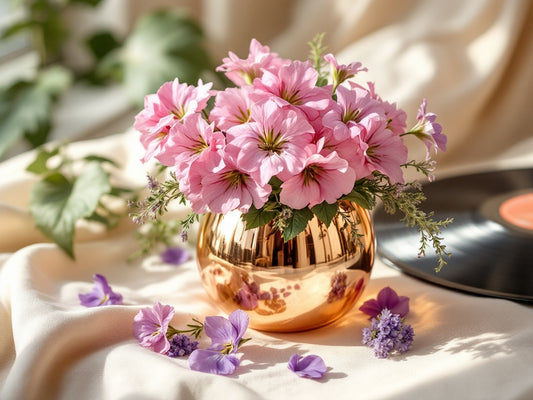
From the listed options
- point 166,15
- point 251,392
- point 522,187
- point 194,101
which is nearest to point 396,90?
point 522,187

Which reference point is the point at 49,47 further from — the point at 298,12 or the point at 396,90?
the point at 396,90

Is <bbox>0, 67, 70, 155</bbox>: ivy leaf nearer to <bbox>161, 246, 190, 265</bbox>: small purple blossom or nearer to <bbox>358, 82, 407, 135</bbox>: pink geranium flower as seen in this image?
<bbox>161, 246, 190, 265</bbox>: small purple blossom

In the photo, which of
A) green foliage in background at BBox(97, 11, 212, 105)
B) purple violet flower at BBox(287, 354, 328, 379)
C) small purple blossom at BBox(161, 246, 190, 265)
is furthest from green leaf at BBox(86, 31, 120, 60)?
purple violet flower at BBox(287, 354, 328, 379)

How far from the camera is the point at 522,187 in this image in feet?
3.51

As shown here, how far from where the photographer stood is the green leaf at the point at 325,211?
0.72 meters

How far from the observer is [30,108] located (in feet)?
4.83

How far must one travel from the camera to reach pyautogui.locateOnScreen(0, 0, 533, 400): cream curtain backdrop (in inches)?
28.2

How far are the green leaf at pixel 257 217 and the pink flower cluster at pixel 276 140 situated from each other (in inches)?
0.8

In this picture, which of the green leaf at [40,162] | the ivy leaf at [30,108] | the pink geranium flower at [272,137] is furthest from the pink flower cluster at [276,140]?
the ivy leaf at [30,108]

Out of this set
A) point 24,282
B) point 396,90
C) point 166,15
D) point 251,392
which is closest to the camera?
point 251,392

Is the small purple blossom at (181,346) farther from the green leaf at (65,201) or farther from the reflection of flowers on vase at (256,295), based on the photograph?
the green leaf at (65,201)

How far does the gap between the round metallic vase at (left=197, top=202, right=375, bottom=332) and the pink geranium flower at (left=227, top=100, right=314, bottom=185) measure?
100 millimetres

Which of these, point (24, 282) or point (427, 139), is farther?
point (24, 282)

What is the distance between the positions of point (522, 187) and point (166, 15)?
0.84m
